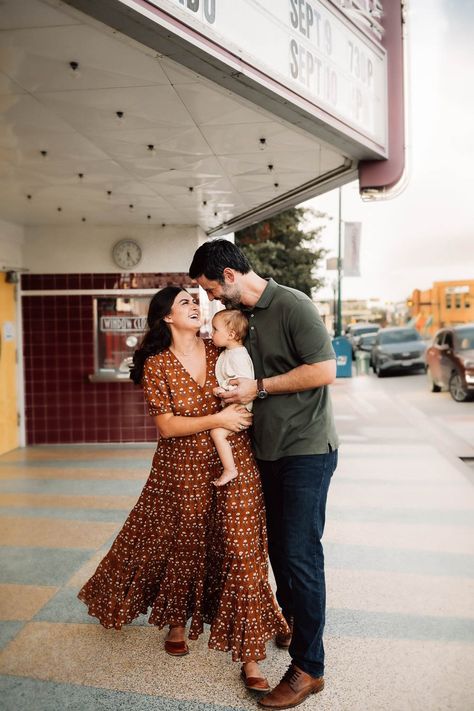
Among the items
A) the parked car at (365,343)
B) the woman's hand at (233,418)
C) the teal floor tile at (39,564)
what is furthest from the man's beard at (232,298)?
the parked car at (365,343)

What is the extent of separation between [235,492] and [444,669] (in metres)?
1.40

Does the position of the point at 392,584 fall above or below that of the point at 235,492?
below

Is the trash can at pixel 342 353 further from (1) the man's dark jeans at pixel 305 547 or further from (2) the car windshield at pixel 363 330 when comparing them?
(2) the car windshield at pixel 363 330

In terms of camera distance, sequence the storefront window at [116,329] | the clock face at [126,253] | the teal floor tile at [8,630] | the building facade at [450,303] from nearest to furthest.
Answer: the teal floor tile at [8,630] → the clock face at [126,253] → the storefront window at [116,329] → the building facade at [450,303]

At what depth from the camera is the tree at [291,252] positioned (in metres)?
19.5

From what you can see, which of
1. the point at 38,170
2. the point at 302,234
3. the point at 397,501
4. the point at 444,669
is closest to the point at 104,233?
the point at 38,170

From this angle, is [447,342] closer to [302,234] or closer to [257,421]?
[302,234]

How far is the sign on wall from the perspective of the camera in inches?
135

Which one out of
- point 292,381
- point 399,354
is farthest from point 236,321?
point 399,354

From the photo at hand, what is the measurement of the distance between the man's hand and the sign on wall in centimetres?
191

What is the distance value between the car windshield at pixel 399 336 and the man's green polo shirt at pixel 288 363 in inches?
734

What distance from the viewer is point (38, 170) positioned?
5703mm

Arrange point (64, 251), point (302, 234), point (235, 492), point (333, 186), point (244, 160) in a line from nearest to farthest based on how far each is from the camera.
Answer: point (235, 492) < point (244, 160) < point (333, 186) < point (64, 251) < point (302, 234)

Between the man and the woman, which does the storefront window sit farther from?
the man
